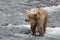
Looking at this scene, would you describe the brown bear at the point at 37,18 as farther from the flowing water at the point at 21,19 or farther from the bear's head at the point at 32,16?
the flowing water at the point at 21,19

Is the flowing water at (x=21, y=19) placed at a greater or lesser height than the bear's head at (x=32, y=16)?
lesser

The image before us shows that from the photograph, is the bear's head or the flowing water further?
the flowing water

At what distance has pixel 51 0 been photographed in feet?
51.4

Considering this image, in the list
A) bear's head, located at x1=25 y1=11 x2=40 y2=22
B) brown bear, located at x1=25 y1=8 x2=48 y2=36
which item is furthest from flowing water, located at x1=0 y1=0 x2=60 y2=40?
bear's head, located at x1=25 y1=11 x2=40 y2=22

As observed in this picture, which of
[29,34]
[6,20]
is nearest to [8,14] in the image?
[6,20]

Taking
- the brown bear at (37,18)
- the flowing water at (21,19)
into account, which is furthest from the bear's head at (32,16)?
the flowing water at (21,19)

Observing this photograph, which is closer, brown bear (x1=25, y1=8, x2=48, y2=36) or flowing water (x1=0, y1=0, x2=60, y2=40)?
brown bear (x1=25, y1=8, x2=48, y2=36)

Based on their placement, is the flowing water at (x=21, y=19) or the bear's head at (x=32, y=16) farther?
the flowing water at (x=21, y=19)

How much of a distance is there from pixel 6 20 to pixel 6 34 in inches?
120

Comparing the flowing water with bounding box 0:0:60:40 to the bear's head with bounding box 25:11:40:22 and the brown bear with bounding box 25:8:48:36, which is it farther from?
the bear's head with bounding box 25:11:40:22

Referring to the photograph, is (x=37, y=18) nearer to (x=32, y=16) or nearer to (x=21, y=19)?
(x=32, y=16)

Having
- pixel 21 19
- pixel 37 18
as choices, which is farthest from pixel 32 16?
pixel 21 19

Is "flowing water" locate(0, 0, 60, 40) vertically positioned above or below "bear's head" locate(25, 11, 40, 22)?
below

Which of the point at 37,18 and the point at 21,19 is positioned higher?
the point at 37,18
